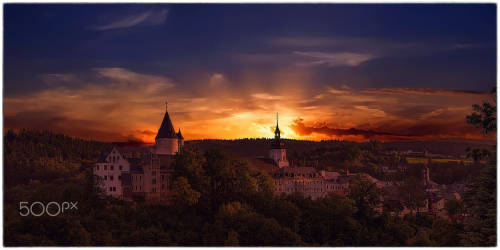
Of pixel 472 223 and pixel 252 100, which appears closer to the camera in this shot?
pixel 472 223

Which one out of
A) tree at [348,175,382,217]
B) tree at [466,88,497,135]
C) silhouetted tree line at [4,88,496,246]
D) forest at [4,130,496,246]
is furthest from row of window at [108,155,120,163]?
tree at [466,88,497,135]

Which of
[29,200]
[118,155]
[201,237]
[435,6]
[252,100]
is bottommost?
[201,237]

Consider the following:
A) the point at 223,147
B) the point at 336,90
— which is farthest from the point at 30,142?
the point at 336,90

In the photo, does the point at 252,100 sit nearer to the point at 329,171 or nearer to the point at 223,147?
the point at 223,147

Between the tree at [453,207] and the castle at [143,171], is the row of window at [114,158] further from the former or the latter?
the tree at [453,207]

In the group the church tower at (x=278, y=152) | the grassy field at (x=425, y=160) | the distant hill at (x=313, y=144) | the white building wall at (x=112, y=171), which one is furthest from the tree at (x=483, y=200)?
the white building wall at (x=112, y=171)

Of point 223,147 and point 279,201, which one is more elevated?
point 223,147

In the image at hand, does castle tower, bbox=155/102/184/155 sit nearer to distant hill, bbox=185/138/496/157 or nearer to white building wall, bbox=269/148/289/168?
distant hill, bbox=185/138/496/157

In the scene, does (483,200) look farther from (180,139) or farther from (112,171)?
(112,171)
